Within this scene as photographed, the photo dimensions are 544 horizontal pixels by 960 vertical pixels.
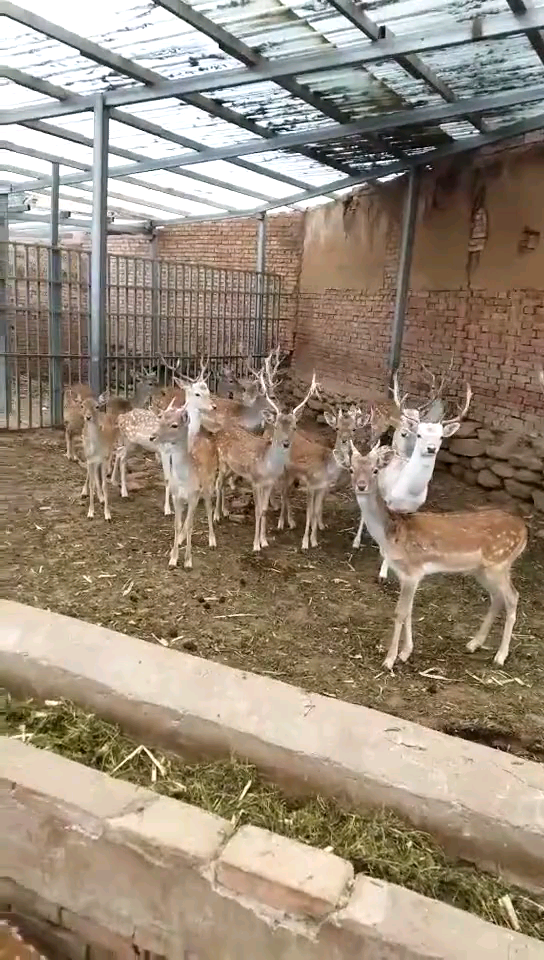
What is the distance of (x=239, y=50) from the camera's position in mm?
6117

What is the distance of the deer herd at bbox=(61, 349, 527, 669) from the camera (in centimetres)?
416

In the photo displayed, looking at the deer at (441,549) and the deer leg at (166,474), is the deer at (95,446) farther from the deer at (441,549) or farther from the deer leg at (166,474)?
the deer at (441,549)

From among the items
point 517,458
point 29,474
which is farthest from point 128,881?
point 517,458

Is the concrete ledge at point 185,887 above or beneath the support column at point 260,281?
beneath

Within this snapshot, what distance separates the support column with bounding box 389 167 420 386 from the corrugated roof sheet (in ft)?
1.61

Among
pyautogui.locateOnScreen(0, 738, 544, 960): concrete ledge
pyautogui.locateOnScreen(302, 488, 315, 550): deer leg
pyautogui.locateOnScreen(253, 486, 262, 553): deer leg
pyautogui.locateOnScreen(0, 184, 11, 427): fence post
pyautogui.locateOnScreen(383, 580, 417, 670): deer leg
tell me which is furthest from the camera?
pyautogui.locateOnScreen(0, 184, 11, 427): fence post

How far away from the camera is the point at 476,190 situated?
354 inches

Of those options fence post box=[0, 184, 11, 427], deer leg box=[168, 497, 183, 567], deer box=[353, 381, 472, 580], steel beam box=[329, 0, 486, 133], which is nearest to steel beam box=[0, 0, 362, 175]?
steel beam box=[329, 0, 486, 133]

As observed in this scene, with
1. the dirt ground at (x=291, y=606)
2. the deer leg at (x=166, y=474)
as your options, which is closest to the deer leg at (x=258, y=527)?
the dirt ground at (x=291, y=606)

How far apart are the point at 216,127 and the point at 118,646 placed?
7.26m

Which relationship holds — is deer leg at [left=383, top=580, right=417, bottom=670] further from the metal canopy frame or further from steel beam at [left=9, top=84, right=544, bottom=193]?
steel beam at [left=9, top=84, right=544, bottom=193]

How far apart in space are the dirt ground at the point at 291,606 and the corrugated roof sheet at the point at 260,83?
3.92m

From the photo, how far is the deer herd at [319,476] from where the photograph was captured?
416 cm

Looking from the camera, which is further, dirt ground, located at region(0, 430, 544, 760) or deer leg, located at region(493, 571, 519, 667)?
deer leg, located at region(493, 571, 519, 667)
